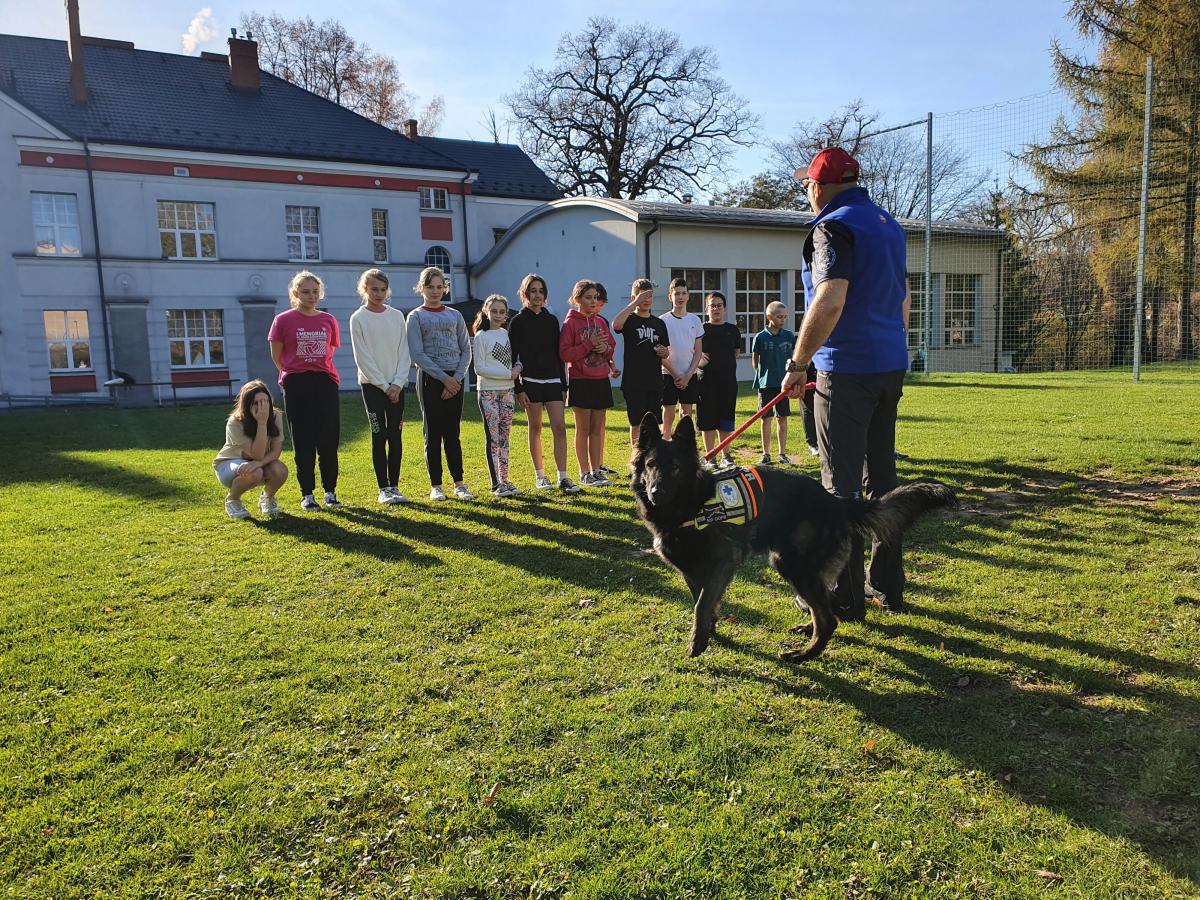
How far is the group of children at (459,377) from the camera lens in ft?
23.6

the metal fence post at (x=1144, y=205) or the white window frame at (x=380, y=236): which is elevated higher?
the white window frame at (x=380, y=236)

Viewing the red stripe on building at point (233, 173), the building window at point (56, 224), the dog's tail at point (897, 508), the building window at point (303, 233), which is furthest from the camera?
the building window at point (303, 233)

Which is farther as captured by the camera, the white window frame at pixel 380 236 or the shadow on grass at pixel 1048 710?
the white window frame at pixel 380 236

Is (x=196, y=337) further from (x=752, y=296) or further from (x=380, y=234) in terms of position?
(x=752, y=296)

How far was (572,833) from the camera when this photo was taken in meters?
2.58

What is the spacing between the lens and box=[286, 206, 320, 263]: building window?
92.1 ft

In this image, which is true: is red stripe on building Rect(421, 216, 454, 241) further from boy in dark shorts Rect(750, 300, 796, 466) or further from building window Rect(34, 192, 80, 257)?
boy in dark shorts Rect(750, 300, 796, 466)

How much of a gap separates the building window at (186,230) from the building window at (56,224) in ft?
7.88

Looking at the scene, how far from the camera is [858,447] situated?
4047mm

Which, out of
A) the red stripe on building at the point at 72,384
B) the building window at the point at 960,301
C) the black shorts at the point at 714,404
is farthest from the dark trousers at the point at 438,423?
the red stripe on building at the point at 72,384

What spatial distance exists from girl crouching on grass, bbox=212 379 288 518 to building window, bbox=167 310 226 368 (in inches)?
858

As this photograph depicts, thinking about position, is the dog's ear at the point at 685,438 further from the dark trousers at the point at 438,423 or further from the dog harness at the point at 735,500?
the dark trousers at the point at 438,423

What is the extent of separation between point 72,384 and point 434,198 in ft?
47.1

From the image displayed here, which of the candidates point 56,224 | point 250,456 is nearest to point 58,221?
point 56,224
